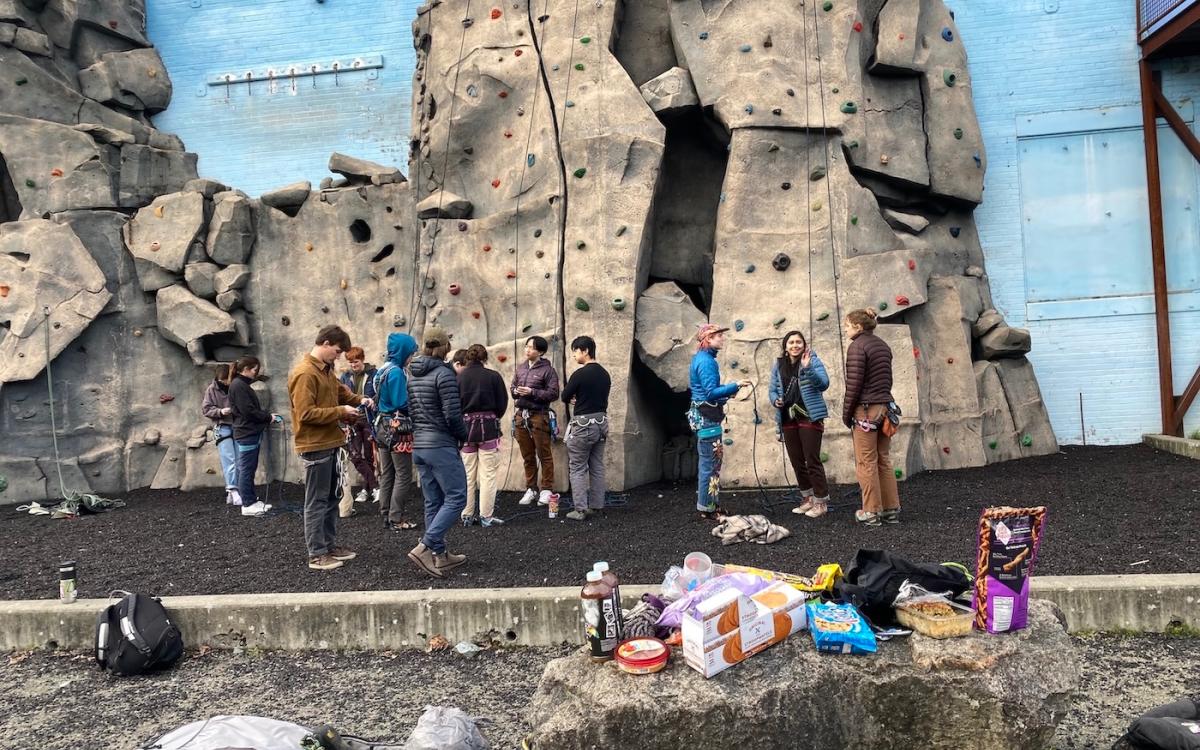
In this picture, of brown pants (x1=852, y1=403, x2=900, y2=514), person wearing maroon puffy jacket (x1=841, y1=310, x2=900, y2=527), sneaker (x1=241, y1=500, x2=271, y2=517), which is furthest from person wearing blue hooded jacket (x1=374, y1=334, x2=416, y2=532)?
brown pants (x1=852, y1=403, x2=900, y2=514)

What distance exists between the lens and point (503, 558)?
6195 millimetres

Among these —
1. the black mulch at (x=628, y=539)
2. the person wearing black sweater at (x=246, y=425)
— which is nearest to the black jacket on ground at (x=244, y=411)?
the person wearing black sweater at (x=246, y=425)

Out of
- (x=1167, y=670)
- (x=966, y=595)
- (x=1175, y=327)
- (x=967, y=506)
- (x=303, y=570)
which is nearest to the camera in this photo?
(x=966, y=595)

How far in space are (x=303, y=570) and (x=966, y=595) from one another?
4625 mm

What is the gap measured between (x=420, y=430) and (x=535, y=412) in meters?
2.82

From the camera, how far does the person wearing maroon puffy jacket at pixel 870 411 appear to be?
21.4 ft

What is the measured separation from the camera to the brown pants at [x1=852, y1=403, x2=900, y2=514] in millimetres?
6600

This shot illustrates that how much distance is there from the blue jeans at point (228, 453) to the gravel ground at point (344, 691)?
190 inches

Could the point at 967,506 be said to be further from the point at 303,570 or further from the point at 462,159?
the point at 462,159

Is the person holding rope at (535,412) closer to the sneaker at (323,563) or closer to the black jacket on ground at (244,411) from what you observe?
the sneaker at (323,563)

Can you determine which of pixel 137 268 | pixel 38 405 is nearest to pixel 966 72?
pixel 137 268

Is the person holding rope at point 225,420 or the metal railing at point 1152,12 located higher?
the metal railing at point 1152,12

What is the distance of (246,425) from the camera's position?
8.98 metres

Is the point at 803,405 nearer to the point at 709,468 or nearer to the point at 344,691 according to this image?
the point at 709,468
